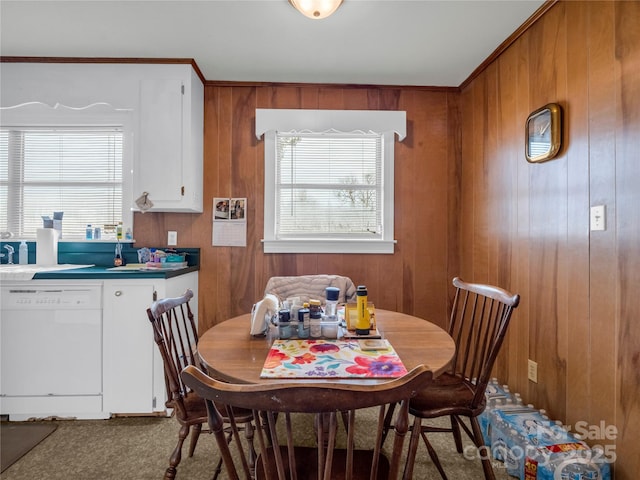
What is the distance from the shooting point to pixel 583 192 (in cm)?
160

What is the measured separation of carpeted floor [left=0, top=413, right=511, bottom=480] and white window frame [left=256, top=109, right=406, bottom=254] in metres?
1.43

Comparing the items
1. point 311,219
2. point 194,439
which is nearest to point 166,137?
point 311,219

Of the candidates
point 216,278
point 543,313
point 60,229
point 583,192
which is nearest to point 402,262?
point 543,313

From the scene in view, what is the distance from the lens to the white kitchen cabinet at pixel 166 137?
8.00 feet

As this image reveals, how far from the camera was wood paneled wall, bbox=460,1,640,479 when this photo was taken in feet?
4.55

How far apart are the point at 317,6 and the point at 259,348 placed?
5.67ft

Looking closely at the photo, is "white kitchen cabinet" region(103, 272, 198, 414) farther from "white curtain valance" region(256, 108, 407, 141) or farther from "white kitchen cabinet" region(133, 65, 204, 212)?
"white curtain valance" region(256, 108, 407, 141)

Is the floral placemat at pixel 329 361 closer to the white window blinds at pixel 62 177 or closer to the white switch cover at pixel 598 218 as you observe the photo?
the white switch cover at pixel 598 218

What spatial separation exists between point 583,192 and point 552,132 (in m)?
0.38

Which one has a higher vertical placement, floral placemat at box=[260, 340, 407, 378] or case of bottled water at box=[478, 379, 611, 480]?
floral placemat at box=[260, 340, 407, 378]

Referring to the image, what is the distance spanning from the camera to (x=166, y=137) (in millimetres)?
2453

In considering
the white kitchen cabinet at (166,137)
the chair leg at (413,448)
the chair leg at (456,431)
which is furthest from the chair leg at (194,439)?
the white kitchen cabinet at (166,137)

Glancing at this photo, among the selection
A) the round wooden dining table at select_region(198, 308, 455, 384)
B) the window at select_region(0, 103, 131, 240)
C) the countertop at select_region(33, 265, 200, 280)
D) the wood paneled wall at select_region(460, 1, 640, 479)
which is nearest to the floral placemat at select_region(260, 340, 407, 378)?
the round wooden dining table at select_region(198, 308, 455, 384)

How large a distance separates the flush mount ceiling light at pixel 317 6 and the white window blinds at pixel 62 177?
179 cm
